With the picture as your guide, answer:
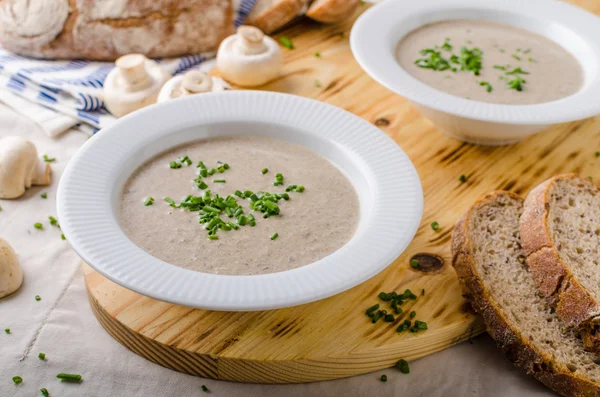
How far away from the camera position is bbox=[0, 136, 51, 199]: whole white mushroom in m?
2.88

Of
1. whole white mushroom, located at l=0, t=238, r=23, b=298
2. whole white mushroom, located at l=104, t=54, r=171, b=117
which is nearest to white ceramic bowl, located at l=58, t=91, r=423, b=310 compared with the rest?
whole white mushroom, located at l=0, t=238, r=23, b=298

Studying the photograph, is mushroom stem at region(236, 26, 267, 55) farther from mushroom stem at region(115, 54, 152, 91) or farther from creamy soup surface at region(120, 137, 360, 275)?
creamy soup surface at region(120, 137, 360, 275)

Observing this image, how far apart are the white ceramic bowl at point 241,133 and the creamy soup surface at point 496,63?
2.26 feet

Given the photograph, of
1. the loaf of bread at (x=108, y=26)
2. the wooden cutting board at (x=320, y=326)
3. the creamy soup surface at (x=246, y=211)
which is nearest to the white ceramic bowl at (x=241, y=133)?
the creamy soup surface at (x=246, y=211)

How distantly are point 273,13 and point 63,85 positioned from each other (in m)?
1.12

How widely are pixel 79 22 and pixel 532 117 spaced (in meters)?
2.19

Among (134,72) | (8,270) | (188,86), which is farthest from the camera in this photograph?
(134,72)

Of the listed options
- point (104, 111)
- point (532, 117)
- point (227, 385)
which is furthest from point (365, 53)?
point (227, 385)

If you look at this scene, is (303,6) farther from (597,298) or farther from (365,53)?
(597,298)

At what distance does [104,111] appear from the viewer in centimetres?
347

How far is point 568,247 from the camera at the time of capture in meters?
2.50

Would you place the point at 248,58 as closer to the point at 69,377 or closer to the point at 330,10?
the point at 330,10

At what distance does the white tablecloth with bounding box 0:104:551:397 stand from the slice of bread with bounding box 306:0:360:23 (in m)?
1.96

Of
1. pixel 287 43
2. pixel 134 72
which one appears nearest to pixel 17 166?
pixel 134 72
